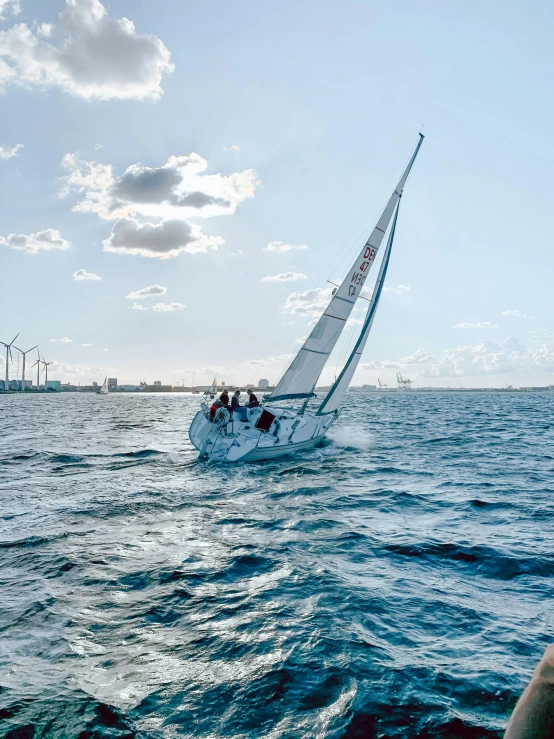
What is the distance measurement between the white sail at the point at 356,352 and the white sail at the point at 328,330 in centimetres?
117

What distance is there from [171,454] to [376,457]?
912 centimetres

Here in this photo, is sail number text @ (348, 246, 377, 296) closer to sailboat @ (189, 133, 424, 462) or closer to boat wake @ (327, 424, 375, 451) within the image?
sailboat @ (189, 133, 424, 462)

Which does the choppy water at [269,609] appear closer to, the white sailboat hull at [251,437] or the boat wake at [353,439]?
the white sailboat hull at [251,437]

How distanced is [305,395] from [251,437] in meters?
4.56

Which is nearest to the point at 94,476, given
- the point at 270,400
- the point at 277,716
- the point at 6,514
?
the point at 6,514

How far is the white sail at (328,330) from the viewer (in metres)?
21.9

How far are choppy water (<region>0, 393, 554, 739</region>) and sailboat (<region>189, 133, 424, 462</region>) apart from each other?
4.22 meters

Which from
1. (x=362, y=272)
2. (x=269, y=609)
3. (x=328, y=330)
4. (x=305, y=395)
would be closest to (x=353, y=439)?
(x=305, y=395)

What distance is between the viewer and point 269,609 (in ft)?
20.4

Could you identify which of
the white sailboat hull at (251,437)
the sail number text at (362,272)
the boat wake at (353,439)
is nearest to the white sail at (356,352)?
the sail number text at (362,272)

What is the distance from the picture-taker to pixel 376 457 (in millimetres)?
21484

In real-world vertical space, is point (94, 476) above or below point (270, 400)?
below

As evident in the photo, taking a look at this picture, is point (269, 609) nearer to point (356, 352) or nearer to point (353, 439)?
point (356, 352)

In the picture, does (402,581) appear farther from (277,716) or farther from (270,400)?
(270,400)
